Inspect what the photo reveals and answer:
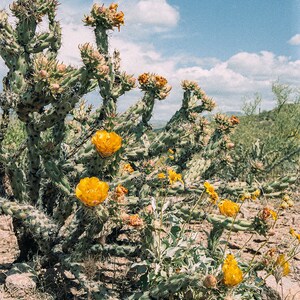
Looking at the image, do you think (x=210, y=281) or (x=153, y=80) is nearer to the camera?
(x=210, y=281)

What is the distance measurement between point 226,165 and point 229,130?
0.62 m

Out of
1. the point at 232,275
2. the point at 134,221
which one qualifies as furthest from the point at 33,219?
the point at 232,275

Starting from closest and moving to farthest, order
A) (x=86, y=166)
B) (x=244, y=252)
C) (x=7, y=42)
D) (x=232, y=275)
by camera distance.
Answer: (x=232, y=275)
(x=86, y=166)
(x=7, y=42)
(x=244, y=252)

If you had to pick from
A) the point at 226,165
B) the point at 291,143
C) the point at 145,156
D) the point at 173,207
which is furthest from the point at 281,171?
the point at 173,207

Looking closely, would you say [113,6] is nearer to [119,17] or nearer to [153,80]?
[119,17]

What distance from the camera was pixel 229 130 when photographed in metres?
6.13

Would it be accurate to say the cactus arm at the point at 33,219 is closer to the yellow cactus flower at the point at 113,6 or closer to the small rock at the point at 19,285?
the small rock at the point at 19,285

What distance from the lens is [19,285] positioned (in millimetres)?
3221

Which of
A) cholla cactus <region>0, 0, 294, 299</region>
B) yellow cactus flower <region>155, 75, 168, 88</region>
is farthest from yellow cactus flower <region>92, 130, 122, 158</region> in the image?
yellow cactus flower <region>155, 75, 168, 88</region>

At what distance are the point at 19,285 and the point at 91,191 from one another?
50.9 inches

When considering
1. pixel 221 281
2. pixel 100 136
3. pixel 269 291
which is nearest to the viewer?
pixel 221 281

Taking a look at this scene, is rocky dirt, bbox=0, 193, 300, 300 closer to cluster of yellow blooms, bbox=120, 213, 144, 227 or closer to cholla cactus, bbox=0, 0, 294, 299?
cholla cactus, bbox=0, 0, 294, 299

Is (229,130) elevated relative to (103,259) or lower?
elevated

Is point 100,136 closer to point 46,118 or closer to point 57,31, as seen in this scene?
point 46,118
